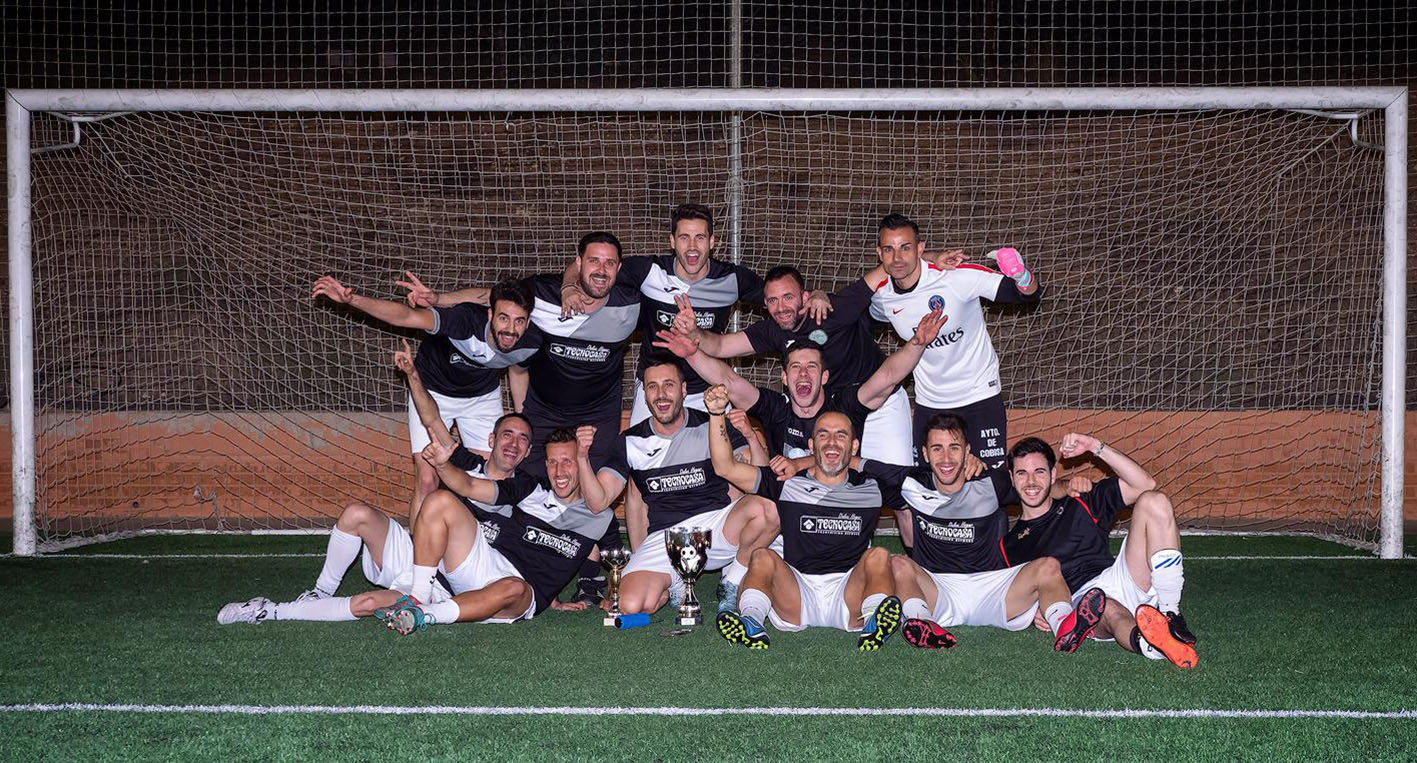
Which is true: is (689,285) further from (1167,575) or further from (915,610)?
(1167,575)

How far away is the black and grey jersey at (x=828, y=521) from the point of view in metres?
4.52

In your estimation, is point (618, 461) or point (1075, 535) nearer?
point (1075, 535)

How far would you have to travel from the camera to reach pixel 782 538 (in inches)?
183

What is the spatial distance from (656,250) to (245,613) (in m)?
6.03

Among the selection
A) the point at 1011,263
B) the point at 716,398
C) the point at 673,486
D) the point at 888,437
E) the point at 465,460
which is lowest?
the point at 673,486

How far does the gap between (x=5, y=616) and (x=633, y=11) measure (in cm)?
807

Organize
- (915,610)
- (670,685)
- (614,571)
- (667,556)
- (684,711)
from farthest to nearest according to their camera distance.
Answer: (667,556)
(614,571)
(915,610)
(670,685)
(684,711)

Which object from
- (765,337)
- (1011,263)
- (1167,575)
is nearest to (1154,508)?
(1167,575)

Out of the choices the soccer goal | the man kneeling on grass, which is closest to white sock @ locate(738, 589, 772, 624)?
the man kneeling on grass

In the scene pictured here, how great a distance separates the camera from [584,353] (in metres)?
5.37

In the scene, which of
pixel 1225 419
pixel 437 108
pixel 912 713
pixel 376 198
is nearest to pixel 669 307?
pixel 437 108

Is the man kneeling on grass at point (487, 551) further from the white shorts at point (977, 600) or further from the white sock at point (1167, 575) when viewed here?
the white sock at point (1167, 575)

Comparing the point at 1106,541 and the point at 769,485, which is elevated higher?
the point at 769,485

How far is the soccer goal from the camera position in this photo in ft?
19.8
